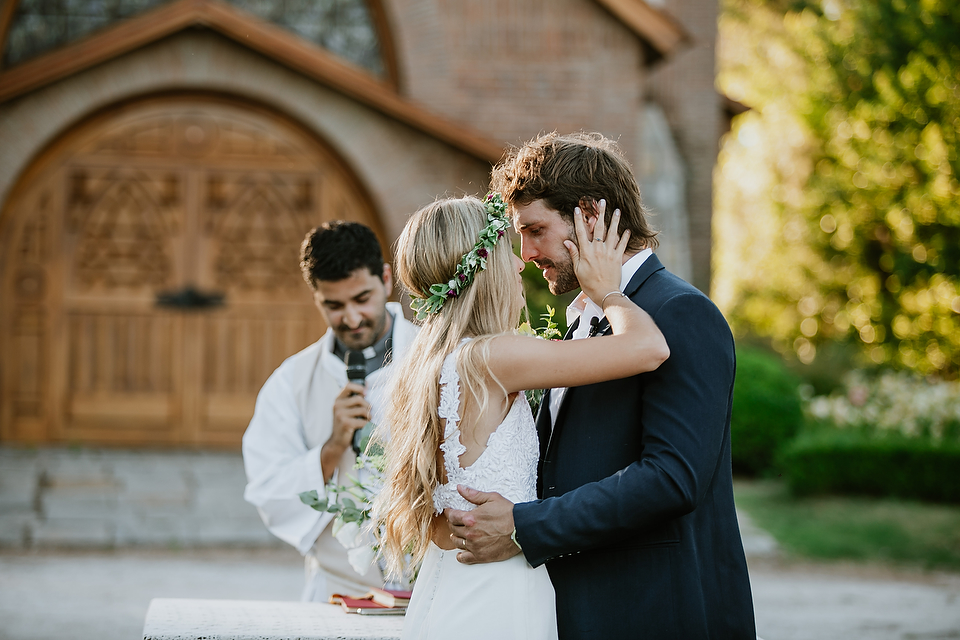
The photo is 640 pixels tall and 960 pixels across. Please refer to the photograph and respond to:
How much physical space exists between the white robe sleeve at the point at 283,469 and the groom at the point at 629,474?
3.98 ft

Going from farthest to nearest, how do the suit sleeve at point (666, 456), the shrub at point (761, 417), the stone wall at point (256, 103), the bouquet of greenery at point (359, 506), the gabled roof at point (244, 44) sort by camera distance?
the shrub at point (761, 417) < the stone wall at point (256, 103) < the gabled roof at point (244, 44) < the bouquet of greenery at point (359, 506) < the suit sleeve at point (666, 456)

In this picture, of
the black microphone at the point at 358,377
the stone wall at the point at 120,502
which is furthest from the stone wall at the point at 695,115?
the black microphone at the point at 358,377

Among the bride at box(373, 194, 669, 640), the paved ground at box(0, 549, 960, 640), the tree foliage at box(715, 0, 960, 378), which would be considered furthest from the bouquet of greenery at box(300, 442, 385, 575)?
the tree foliage at box(715, 0, 960, 378)

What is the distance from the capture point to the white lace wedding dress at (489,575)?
107 inches

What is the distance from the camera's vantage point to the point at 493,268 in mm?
2828

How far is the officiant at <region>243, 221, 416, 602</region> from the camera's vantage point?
382cm

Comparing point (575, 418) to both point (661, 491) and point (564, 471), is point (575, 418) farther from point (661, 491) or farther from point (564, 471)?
point (661, 491)

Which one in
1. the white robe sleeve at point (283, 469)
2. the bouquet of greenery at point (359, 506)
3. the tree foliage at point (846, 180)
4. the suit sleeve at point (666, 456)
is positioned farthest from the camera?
the tree foliage at point (846, 180)

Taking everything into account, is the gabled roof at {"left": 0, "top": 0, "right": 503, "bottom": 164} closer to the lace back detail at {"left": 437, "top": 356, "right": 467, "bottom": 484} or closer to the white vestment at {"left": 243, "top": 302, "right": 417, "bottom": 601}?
the white vestment at {"left": 243, "top": 302, "right": 417, "bottom": 601}

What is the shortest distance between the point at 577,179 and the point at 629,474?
2.94ft

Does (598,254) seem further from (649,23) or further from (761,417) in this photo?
(761,417)

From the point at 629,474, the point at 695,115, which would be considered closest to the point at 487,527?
the point at 629,474

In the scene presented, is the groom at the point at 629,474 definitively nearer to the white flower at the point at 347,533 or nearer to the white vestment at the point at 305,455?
the white flower at the point at 347,533

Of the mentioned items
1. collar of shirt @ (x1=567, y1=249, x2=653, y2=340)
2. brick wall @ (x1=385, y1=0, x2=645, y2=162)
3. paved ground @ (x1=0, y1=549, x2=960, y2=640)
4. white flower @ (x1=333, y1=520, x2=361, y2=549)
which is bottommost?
paved ground @ (x1=0, y1=549, x2=960, y2=640)
